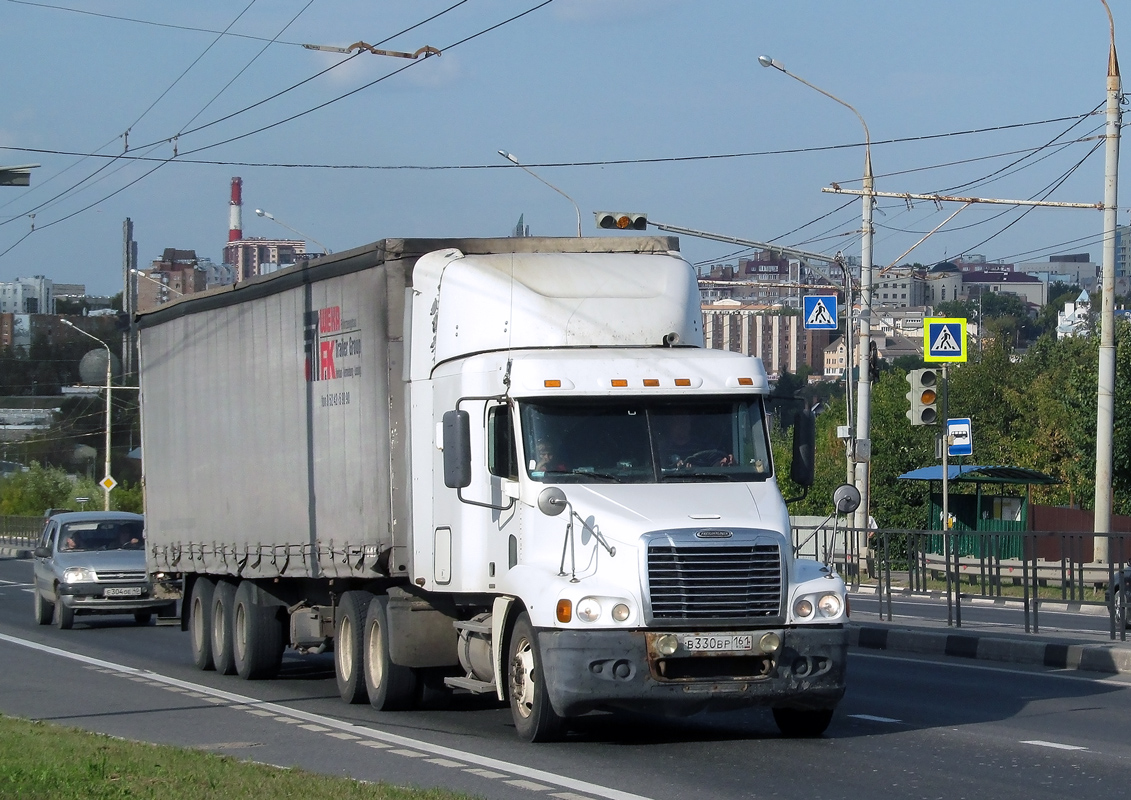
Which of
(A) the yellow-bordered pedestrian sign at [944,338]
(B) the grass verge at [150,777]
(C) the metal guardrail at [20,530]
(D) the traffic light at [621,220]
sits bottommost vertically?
(C) the metal guardrail at [20,530]

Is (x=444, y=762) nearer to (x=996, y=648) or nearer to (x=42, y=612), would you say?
(x=996, y=648)

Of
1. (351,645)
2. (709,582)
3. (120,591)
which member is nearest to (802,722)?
(709,582)

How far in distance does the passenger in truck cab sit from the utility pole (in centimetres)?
1709

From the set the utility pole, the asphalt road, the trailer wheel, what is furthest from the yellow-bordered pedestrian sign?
the trailer wheel

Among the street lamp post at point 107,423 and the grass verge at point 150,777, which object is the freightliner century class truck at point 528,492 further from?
the street lamp post at point 107,423

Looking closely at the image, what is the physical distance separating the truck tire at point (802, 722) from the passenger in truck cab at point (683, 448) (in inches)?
69.2

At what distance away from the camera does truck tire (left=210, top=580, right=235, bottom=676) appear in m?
16.5

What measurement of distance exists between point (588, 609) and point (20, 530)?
69.4m

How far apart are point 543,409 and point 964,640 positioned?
8.56 metres

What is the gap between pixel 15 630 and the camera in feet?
80.0

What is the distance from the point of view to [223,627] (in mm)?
16719

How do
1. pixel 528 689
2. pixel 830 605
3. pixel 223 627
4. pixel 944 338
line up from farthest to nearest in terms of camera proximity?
1. pixel 944 338
2. pixel 223 627
3. pixel 528 689
4. pixel 830 605

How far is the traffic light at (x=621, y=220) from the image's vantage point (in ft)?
84.8

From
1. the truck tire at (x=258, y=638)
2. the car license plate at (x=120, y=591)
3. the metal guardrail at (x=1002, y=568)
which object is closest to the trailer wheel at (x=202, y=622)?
the truck tire at (x=258, y=638)
